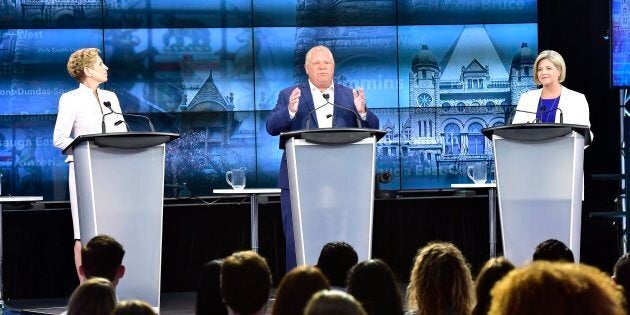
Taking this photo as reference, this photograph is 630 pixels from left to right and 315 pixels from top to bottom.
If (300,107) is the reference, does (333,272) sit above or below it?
below

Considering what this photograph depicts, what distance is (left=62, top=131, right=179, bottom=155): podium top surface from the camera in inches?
184

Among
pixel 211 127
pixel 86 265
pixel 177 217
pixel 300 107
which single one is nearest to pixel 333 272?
pixel 86 265

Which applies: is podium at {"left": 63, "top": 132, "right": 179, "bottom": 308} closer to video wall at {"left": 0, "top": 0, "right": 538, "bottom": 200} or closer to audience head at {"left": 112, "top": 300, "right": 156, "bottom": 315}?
audience head at {"left": 112, "top": 300, "right": 156, "bottom": 315}

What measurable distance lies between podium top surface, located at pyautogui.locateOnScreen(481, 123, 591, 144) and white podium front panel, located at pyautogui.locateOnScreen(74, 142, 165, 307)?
162cm

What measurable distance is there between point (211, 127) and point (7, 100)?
159cm

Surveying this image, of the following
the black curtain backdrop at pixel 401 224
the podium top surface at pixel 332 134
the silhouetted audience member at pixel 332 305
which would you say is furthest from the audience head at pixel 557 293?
the black curtain backdrop at pixel 401 224

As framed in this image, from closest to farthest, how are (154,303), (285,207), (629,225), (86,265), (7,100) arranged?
1. (86,265)
2. (154,303)
3. (285,207)
4. (629,225)
5. (7,100)

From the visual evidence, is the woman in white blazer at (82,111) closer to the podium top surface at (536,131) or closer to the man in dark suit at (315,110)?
the man in dark suit at (315,110)

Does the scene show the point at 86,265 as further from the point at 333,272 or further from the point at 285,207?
the point at 285,207

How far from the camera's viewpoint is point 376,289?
2.96 m

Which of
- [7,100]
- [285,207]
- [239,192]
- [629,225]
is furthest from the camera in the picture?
[7,100]

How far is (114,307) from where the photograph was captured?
2486 mm

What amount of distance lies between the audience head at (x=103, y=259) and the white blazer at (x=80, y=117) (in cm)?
184

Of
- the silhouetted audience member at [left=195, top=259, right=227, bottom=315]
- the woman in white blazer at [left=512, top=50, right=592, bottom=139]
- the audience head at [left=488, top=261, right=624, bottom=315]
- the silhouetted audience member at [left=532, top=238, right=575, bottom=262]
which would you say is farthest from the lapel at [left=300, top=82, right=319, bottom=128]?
the audience head at [left=488, top=261, right=624, bottom=315]
